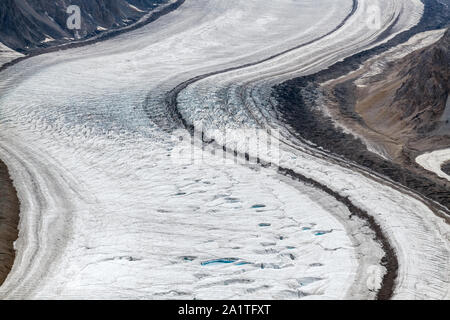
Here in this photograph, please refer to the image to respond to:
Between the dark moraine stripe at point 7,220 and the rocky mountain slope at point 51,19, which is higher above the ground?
the rocky mountain slope at point 51,19

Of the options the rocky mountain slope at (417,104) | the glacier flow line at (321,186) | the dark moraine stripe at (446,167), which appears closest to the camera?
the glacier flow line at (321,186)

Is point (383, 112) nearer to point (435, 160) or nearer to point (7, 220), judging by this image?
point (435, 160)

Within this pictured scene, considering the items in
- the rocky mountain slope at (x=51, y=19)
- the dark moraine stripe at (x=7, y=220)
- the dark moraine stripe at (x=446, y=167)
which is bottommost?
the dark moraine stripe at (x=446, y=167)

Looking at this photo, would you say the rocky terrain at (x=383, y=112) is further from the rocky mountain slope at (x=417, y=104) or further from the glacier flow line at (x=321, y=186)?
the glacier flow line at (x=321, y=186)

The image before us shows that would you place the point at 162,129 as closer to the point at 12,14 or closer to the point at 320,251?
the point at 320,251

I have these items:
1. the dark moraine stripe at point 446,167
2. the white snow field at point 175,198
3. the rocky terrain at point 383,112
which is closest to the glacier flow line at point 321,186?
the white snow field at point 175,198

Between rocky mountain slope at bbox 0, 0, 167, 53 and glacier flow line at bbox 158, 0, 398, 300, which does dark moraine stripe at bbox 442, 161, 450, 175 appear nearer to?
glacier flow line at bbox 158, 0, 398, 300
